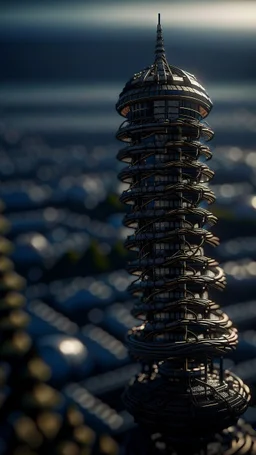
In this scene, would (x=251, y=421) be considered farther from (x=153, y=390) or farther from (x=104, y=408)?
(x=104, y=408)

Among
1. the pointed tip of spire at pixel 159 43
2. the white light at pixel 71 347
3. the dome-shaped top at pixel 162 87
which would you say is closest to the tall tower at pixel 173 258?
the dome-shaped top at pixel 162 87

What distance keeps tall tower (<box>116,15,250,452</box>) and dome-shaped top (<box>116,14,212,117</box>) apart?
60mm

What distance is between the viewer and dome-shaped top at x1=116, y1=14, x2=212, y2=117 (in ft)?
88.0

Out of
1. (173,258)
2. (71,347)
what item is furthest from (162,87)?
(71,347)

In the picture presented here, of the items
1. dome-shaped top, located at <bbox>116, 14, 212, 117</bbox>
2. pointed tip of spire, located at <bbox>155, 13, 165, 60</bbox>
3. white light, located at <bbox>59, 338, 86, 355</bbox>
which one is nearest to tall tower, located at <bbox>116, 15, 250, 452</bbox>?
dome-shaped top, located at <bbox>116, 14, 212, 117</bbox>

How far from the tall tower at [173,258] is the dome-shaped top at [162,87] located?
0.06 metres

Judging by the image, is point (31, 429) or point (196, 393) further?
point (31, 429)

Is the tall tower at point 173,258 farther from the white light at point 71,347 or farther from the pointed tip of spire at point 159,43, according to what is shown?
the white light at point 71,347

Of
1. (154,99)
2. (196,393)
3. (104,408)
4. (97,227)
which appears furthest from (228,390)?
(97,227)

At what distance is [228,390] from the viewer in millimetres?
27422

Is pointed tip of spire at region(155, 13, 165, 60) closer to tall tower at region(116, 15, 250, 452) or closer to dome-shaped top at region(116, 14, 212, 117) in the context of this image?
dome-shaped top at region(116, 14, 212, 117)

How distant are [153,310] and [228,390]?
6574mm

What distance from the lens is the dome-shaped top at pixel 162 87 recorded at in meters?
26.8

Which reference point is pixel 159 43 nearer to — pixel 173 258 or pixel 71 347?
pixel 173 258
